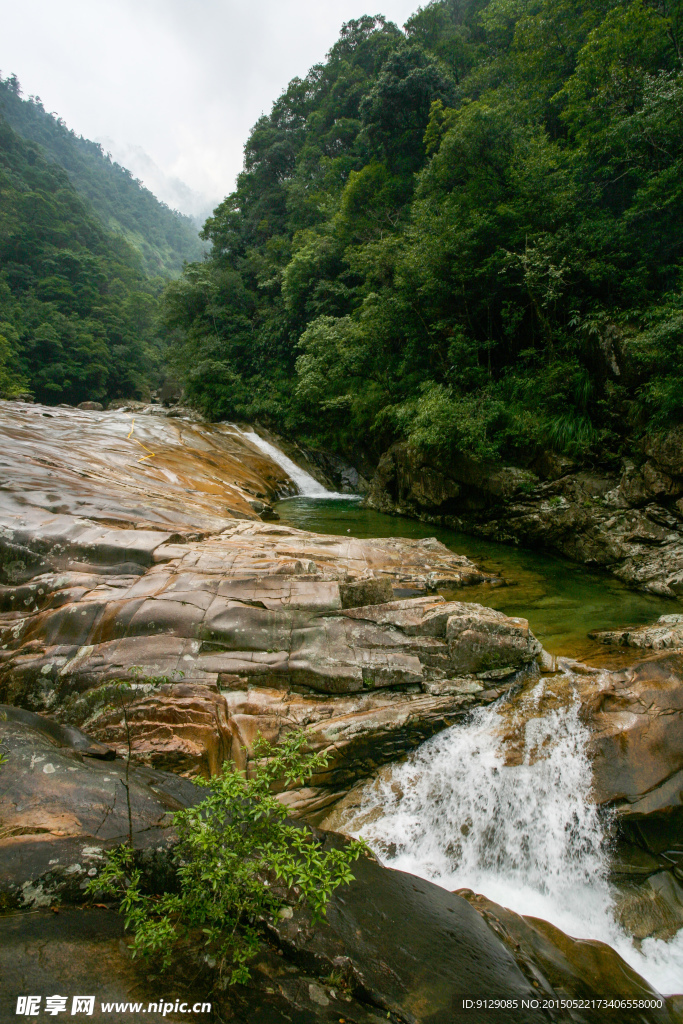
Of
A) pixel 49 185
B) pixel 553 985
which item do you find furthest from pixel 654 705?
pixel 49 185

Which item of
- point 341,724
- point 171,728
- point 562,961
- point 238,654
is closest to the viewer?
point 562,961

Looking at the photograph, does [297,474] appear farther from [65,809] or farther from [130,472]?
[65,809]

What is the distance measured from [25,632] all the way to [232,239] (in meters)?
35.3

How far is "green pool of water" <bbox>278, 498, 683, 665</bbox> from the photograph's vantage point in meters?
6.74

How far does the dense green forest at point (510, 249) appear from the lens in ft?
36.0

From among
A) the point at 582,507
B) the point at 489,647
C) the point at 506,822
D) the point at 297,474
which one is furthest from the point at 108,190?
the point at 506,822

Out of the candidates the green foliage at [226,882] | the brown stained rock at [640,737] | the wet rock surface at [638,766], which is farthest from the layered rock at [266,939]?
the brown stained rock at [640,737]

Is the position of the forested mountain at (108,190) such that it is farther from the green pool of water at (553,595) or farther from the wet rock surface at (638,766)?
the wet rock surface at (638,766)

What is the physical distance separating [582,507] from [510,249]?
7.88 m

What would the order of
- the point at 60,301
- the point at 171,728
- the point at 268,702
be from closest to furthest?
the point at 171,728, the point at 268,702, the point at 60,301

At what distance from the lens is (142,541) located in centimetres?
672

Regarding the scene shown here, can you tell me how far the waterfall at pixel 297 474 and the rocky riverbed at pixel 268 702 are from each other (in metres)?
10.5

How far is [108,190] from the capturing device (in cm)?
9000

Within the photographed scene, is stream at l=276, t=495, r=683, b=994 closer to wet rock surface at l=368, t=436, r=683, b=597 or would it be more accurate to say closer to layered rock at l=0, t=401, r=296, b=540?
wet rock surface at l=368, t=436, r=683, b=597
